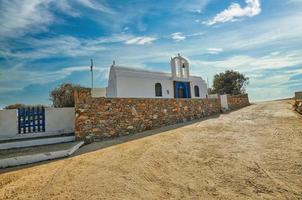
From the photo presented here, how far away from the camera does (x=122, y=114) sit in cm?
993

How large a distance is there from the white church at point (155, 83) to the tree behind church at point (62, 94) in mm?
3828

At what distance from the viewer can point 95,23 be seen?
11062 mm

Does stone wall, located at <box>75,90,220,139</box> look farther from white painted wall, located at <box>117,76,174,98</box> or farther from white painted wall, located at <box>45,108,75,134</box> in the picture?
white painted wall, located at <box>117,76,174,98</box>

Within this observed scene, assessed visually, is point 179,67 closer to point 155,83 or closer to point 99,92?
point 155,83

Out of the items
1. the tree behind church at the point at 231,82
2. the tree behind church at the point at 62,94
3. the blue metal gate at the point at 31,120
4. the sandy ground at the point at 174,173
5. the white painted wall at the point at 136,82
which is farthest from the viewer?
the tree behind church at the point at 231,82

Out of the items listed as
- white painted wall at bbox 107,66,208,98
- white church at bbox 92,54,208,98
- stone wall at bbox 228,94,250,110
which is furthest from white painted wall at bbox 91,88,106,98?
stone wall at bbox 228,94,250,110

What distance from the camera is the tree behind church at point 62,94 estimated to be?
19.8m

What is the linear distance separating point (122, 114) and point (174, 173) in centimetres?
565

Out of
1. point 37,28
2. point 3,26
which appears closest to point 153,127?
point 37,28

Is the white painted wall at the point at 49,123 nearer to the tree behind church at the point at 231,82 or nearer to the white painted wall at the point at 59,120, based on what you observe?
the white painted wall at the point at 59,120

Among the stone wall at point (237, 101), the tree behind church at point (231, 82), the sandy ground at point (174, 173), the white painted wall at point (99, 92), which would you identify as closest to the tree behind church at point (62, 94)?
the white painted wall at point (99, 92)

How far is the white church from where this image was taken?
15.8 metres

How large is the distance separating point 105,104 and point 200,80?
14756 millimetres

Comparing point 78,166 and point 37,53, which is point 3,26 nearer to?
point 37,53
